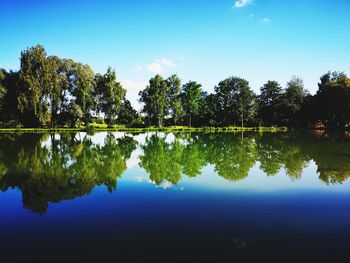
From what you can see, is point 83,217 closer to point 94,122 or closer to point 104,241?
point 104,241

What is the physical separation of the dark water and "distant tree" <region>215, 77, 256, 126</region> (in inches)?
2553

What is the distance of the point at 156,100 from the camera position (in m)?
76.5

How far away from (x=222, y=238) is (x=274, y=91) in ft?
288

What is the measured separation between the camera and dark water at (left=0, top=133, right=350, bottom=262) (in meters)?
5.89

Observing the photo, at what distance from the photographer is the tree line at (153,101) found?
61.4 metres

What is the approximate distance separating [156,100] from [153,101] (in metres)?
0.78

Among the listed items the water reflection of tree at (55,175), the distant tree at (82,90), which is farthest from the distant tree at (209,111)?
the water reflection of tree at (55,175)

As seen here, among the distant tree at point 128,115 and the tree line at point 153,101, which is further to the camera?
the distant tree at point 128,115

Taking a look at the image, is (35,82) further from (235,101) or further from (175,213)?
(175,213)

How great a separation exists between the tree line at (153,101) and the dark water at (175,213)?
50768 millimetres

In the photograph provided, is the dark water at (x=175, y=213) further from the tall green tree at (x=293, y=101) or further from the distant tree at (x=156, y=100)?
the tall green tree at (x=293, y=101)

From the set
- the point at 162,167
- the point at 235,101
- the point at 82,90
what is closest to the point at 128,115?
the point at 82,90

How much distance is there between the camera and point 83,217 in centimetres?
817

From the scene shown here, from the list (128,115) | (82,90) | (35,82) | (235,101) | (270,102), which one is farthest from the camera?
(270,102)
